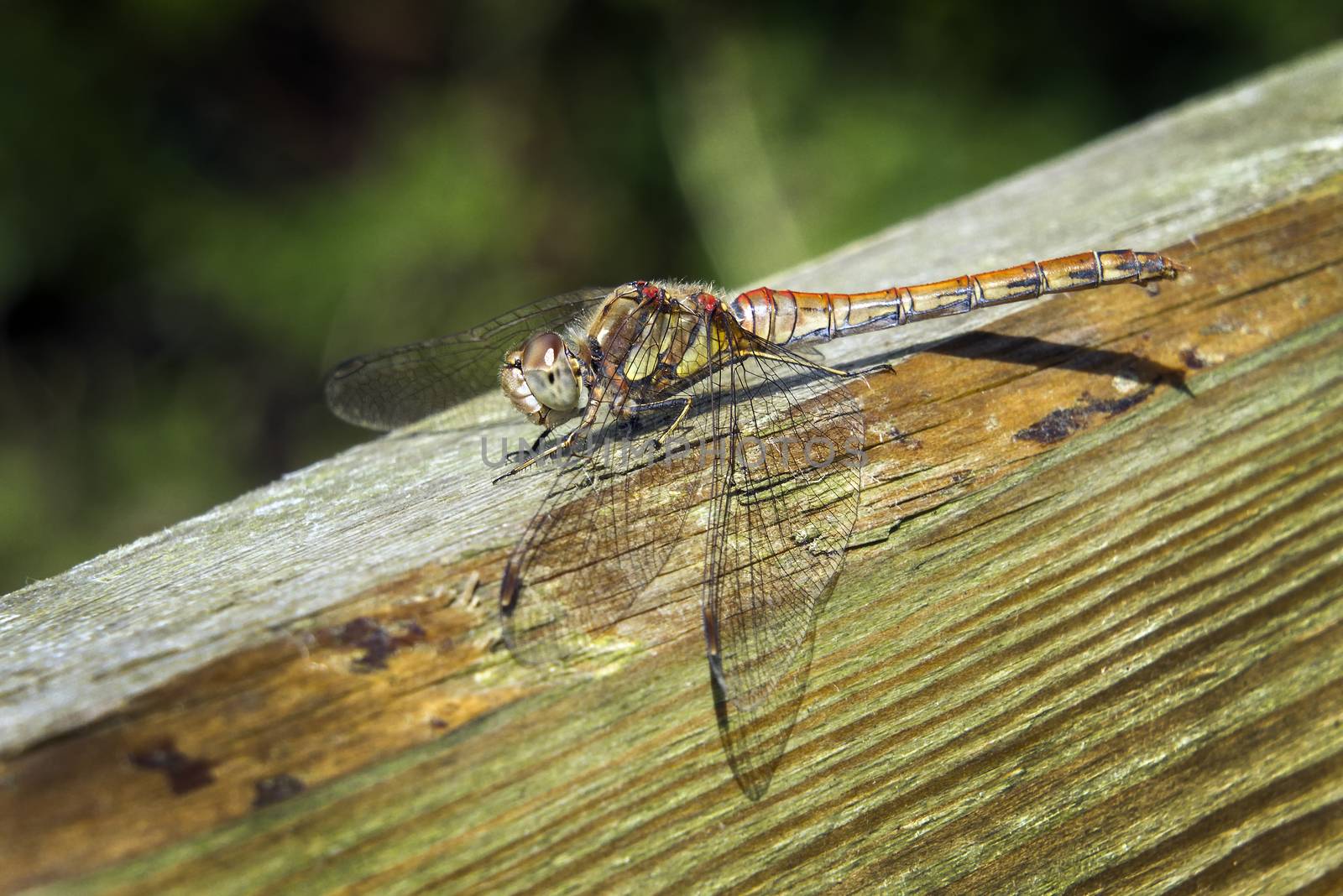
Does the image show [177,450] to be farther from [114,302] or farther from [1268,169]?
[1268,169]

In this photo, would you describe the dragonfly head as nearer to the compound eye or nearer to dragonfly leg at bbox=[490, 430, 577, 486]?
the compound eye

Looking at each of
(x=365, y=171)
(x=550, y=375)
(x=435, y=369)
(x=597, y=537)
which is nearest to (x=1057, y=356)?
(x=597, y=537)

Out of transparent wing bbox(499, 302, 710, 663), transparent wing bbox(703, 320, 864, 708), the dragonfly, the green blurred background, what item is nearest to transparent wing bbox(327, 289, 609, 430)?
the dragonfly

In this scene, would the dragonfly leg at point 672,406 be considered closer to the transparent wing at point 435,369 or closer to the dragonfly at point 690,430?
the dragonfly at point 690,430

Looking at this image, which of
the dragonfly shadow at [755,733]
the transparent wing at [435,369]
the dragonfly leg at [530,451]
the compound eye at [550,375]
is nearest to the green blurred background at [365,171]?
the transparent wing at [435,369]

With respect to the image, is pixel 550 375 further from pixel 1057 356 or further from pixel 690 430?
pixel 1057 356

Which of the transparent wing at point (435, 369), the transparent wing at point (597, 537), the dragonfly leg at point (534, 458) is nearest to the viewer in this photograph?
the transparent wing at point (597, 537)

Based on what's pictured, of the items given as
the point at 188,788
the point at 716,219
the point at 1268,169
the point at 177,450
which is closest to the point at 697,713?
the point at 188,788
